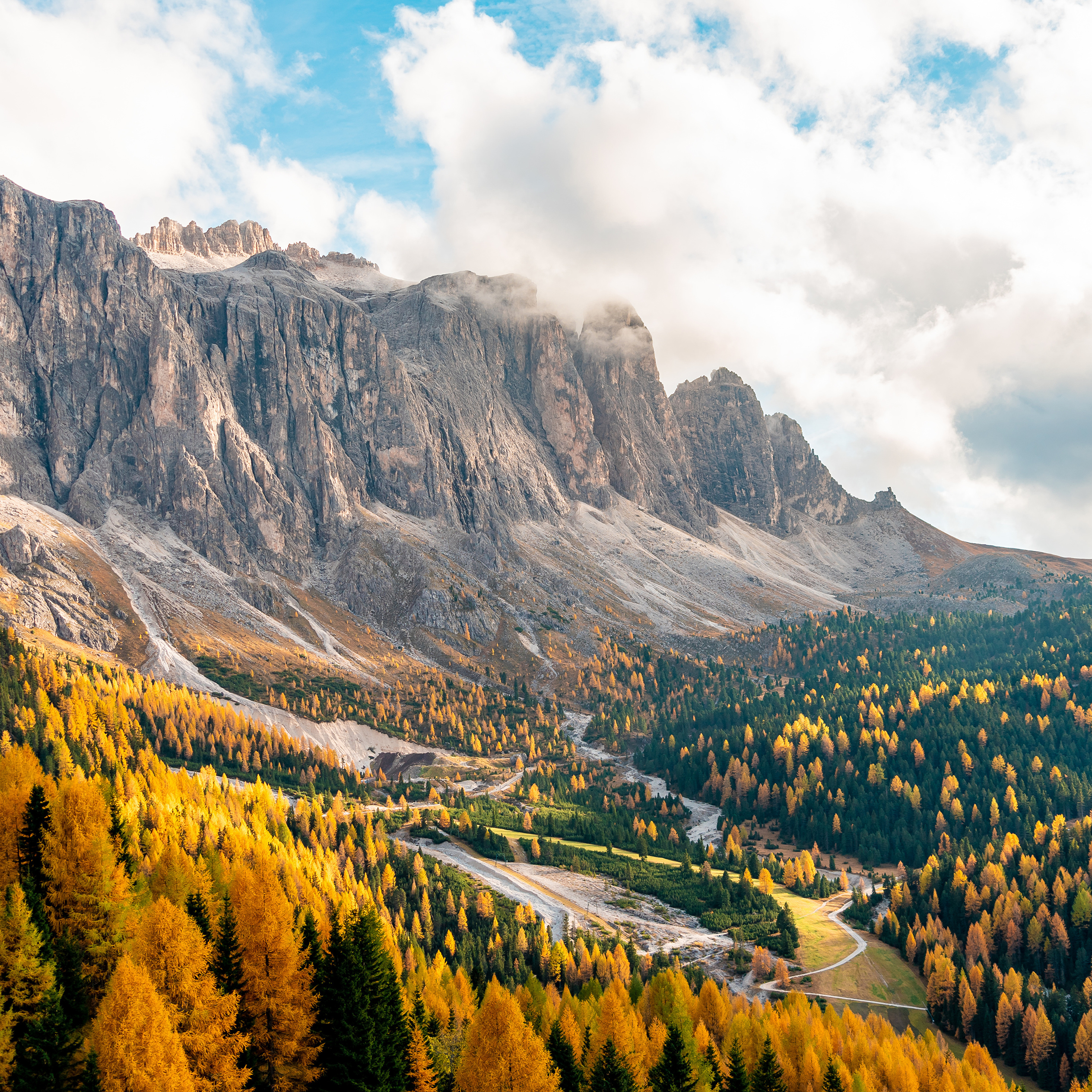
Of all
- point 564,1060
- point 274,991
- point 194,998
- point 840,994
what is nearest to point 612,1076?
point 564,1060

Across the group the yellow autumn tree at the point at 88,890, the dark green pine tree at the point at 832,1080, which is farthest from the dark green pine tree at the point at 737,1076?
the yellow autumn tree at the point at 88,890

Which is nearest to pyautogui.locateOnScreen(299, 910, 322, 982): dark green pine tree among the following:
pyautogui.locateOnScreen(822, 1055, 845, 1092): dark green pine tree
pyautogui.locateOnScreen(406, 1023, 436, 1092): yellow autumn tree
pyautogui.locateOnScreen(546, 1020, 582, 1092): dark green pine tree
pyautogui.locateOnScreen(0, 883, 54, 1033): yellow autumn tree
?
pyautogui.locateOnScreen(406, 1023, 436, 1092): yellow autumn tree

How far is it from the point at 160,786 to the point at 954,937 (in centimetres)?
12483

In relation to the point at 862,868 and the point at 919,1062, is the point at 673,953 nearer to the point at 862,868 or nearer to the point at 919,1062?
the point at 919,1062

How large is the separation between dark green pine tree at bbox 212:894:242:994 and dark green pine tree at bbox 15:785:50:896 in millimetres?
13334

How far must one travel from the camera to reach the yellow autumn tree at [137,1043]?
39000mm

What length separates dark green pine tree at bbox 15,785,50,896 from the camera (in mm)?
53969

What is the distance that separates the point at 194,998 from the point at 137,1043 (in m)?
5.83

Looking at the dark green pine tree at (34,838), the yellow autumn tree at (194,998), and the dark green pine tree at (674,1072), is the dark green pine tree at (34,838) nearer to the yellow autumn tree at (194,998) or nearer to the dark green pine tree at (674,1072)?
the yellow autumn tree at (194,998)

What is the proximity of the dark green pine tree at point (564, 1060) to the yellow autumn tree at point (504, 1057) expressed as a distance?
3.50m

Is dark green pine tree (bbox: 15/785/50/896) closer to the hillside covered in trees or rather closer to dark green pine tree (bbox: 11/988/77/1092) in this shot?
the hillside covered in trees

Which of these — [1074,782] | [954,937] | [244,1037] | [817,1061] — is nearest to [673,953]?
[954,937]

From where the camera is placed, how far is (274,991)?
161 ft

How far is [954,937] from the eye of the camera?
13288cm
